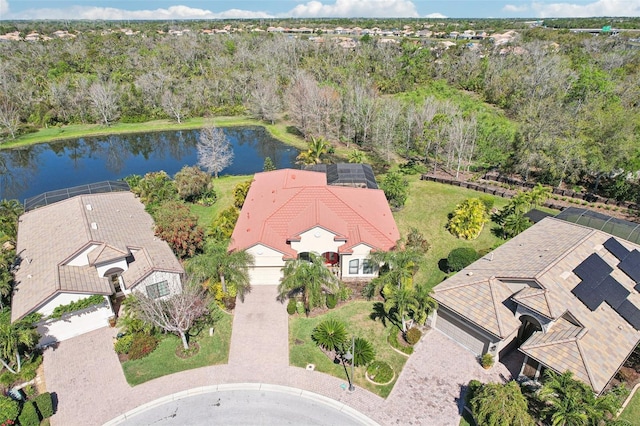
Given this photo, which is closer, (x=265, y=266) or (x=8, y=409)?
(x=8, y=409)

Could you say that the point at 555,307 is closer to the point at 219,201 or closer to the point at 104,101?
the point at 219,201

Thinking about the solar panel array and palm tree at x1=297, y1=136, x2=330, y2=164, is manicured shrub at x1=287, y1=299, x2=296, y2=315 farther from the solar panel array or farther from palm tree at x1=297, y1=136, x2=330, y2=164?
palm tree at x1=297, y1=136, x2=330, y2=164

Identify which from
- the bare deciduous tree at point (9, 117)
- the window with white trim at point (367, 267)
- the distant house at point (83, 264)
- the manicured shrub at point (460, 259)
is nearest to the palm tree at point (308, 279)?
the window with white trim at point (367, 267)

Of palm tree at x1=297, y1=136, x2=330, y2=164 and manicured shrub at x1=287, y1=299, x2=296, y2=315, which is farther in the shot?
palm tree at x1=297, y1=136, x2=330, y2=164

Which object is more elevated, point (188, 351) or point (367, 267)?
point (367, 267)

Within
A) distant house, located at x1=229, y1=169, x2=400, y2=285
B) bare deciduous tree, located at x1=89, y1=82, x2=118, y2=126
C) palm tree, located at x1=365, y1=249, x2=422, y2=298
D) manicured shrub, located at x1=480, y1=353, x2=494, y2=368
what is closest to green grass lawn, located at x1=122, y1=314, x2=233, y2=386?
distant house, located at x1=229, y1=169, x2=400, y2=285

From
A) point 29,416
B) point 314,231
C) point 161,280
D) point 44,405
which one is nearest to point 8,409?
point 29,416
